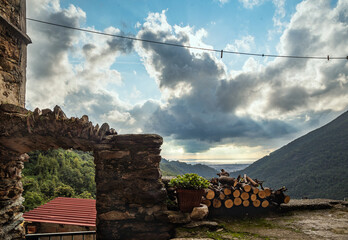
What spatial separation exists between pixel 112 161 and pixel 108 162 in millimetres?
78

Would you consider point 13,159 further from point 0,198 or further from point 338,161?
point 338,161

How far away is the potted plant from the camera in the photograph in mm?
4051

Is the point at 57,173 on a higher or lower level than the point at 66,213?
lower

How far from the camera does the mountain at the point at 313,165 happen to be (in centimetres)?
3970

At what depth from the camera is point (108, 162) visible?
12.7ft

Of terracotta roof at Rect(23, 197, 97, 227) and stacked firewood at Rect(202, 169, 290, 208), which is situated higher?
stacked firewood at Rect(202, 169, 290, 208)

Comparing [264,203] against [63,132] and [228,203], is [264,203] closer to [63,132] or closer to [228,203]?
[228,203]

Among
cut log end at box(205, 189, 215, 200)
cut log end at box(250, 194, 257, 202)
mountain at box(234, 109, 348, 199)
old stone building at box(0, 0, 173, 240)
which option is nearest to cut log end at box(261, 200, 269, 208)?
cut log end at box(250, 194, 257, 202)

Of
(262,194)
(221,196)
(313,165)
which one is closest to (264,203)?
(262,194)

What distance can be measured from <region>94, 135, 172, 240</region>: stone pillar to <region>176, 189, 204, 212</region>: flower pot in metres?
0.41

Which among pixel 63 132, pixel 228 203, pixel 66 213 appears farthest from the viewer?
pixel 66 213

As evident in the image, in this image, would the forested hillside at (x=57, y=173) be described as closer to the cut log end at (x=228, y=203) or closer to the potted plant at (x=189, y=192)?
the cut log end at (x=228, y=203)

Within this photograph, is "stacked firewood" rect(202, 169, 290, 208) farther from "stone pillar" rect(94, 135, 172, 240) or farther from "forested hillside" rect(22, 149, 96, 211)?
"forested hillside" rect(22, 149, 96, 211)

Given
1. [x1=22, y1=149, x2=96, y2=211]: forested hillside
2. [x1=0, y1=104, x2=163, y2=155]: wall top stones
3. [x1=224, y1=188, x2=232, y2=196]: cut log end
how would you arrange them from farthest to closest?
[x1=22, y1=149, x2=96, y2=211]: forested hillside → [x1=224, y1=188, x2=232, y2=196]: cut log end → [x1=0, y1=104, x2=163, y2=155]: wall top stones
